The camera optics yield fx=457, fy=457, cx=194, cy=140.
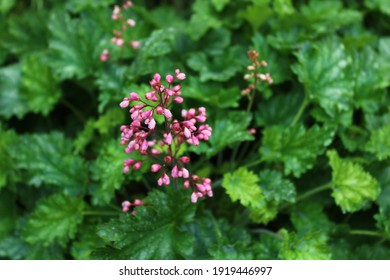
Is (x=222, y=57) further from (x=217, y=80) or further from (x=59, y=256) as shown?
(x=59, y=256)

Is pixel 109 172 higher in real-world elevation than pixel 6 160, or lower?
lower

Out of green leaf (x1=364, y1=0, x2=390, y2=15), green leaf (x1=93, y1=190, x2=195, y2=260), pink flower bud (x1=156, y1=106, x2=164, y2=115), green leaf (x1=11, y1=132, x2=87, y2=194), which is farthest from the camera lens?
green leaf (x1=364, y1=0, x2=390, y2=15)

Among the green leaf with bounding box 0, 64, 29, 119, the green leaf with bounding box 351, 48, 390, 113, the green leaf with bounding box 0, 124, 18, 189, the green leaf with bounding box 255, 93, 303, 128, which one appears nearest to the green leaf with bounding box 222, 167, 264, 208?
the green leaf with bounding box 255, 93, 303, 128

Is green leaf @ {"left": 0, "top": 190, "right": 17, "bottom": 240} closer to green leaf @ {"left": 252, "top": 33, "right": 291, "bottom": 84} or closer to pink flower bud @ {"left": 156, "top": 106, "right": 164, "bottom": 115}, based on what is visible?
pink flower bud @ {"left": 156, "top": 106, "right": 164, "bottom": 115}

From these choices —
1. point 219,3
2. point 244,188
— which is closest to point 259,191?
point 244,188

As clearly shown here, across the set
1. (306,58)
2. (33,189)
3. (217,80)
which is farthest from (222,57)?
(33,189)

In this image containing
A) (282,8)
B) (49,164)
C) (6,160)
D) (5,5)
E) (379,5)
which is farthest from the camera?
(5,5)

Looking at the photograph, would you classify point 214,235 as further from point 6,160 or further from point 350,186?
point 6,160
